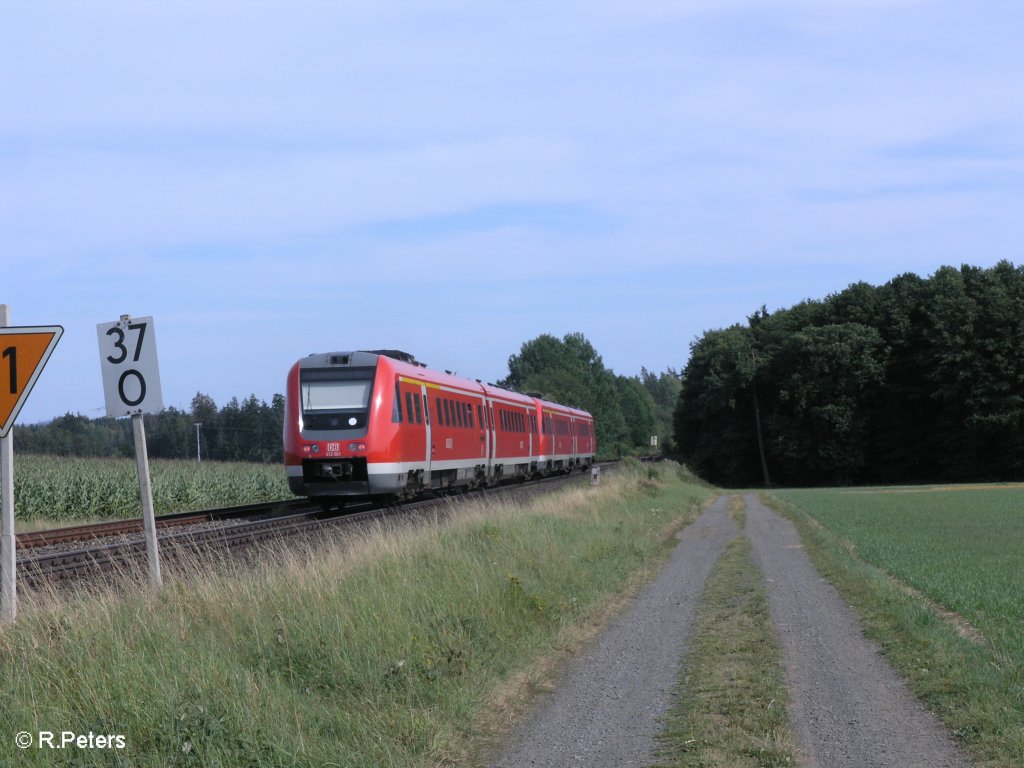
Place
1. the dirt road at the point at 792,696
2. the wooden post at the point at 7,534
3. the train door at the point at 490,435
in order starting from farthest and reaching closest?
the train door at the point at 490,435, the wooden post at the point at 7,534, the dirt road at the point at 792,696

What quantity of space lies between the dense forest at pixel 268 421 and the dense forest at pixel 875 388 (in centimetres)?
1649

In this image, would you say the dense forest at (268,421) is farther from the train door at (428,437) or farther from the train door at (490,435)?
the train door at (428,437)

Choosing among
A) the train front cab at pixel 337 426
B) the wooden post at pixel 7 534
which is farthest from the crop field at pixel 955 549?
the train front cab at pixel 337 426

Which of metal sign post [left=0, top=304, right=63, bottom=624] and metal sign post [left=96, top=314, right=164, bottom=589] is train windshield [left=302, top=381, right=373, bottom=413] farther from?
metal sign post [left=0, top=304, right=63, bottom=624]

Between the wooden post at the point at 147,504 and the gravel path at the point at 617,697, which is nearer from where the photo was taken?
the gravel path at the point at 617,697

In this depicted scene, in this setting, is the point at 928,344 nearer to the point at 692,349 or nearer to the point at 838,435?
the point at 838,435

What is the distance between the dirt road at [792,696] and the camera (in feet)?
21.8

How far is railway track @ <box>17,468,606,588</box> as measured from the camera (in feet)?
42.8

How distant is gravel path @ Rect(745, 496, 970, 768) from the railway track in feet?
21.2

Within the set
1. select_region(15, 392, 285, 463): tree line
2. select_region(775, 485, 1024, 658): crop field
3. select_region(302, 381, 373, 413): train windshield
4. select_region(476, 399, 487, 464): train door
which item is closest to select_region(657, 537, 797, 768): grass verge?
select_region(775, 485, 1024, 658): crop field

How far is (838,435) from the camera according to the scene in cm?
7681

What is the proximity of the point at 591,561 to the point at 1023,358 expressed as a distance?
61.8 metres

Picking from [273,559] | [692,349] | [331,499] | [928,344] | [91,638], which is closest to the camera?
[91,638]

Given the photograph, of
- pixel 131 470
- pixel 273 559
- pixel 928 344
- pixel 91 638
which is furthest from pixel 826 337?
pixel 91 638
